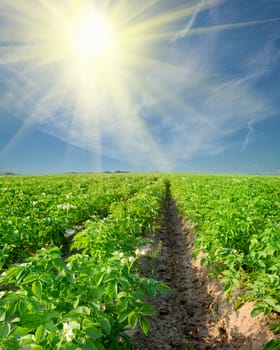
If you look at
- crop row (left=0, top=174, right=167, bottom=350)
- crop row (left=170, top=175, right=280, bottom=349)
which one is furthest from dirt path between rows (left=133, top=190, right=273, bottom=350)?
crop row (left=0, top=174, right=167, bottom=350)

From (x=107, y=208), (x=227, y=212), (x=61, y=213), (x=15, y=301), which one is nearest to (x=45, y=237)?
(x=61, y=213)

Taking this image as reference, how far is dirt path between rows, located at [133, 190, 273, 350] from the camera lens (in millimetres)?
4012

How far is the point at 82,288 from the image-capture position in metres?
2.68

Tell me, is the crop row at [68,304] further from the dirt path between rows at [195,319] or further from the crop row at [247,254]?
the dirt path between rows at [195,319]

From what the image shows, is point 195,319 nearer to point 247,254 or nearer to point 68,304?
point 247,254

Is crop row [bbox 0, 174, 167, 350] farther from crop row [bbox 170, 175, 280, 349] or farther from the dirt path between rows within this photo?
the dirt path between rows

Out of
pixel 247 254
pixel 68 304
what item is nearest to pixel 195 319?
pixel 247 254

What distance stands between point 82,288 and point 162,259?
16.4 ft

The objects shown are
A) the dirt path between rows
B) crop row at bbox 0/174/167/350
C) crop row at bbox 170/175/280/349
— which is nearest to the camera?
crop row at bbox 0/174/167/350

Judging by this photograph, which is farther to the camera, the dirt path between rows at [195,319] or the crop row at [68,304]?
the dirt path between rows at [195,319]

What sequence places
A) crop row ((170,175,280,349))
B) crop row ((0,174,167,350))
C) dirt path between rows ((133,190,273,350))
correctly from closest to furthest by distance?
crop row ((0,174,167,350))
crop row ((170,175,280,349))
dirt path between rows ((133,190,273,350))

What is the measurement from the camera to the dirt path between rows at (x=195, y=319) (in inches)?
158

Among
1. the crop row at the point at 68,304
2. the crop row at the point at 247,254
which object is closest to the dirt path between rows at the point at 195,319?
the crop row at the point at 247,254

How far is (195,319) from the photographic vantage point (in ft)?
16.0
